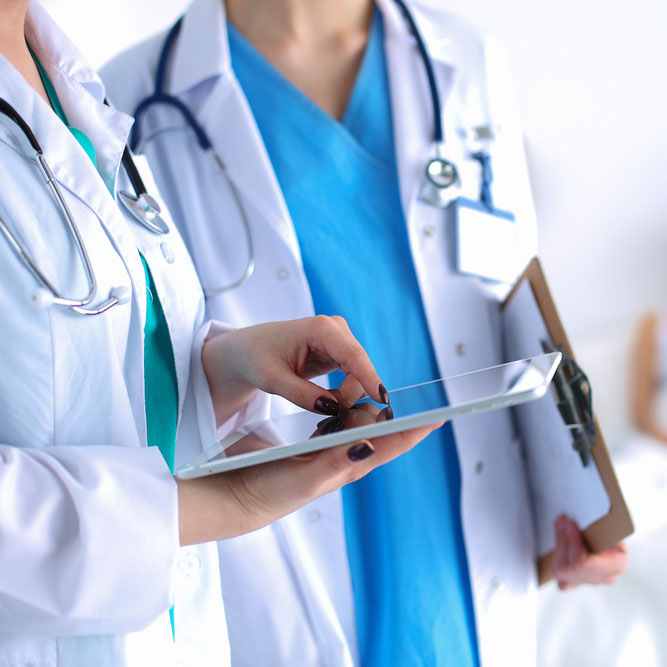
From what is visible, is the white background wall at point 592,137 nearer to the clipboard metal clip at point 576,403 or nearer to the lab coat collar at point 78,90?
the lab coat collar at point 78,90

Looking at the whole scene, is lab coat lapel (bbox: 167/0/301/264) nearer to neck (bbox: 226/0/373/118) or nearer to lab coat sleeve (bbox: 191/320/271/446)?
neck (bbox: 226/0/373/118)

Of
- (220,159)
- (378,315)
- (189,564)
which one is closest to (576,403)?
(378,315)

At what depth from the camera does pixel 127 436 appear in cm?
56

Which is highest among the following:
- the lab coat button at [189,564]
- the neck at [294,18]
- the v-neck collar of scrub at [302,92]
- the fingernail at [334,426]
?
the neck at [294,18]

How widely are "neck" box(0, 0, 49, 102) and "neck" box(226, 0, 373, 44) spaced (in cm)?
48

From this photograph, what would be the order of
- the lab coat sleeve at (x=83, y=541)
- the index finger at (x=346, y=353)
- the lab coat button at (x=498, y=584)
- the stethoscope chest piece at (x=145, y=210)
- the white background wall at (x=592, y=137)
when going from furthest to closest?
the white background wall at (x=592, y=137), the lab coat button at (x=498, y=584), the stethoscope chest piece at (x=145, y=210), the index finger at (x=346, y=353), the lab coat sleeve at (x=83, y=541)

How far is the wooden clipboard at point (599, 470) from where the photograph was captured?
0.76 meters

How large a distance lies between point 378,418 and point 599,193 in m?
1.54

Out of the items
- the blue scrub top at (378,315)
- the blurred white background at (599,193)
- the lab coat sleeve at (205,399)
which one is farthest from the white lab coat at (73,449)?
the blurred white background at (599,193)

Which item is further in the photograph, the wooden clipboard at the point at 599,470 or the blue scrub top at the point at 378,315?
the blue scrub top at the point at 378,315

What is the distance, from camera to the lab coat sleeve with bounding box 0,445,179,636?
0.45 meters

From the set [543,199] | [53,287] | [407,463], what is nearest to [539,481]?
[407,463]

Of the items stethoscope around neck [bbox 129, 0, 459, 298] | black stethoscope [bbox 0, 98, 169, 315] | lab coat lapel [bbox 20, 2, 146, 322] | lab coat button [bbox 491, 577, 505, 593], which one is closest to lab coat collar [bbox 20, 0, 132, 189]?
lab coat lapel [bbox 20, 2, 146, 322]

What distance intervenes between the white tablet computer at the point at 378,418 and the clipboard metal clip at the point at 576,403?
0.18 m
